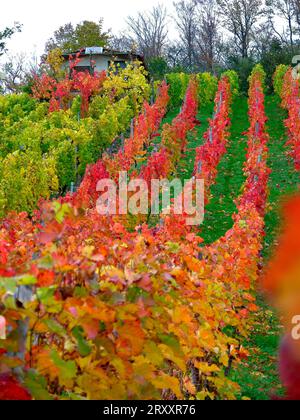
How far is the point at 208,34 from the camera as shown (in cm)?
4647

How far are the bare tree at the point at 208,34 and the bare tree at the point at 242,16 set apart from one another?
1.21 m

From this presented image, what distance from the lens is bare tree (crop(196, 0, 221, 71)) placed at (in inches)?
1790

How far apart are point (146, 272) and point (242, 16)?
147 feet

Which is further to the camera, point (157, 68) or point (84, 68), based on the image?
point (84, 68)

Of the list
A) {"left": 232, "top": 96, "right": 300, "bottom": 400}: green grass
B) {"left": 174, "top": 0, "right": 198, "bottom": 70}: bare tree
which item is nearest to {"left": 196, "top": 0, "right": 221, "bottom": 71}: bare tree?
{"left": 174, "top": 0, "right": 198, "bottom": 70}: bare tree

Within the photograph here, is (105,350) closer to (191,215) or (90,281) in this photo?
(90,281)

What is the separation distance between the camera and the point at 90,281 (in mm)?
2074

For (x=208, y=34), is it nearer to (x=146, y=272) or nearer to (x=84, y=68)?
(x=84, y=68)

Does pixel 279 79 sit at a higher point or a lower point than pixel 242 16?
lower

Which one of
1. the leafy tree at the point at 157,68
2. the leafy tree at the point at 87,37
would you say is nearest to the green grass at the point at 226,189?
the leafy tree at the point at 157,68

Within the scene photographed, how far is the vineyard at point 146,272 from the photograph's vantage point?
A: 1803mm

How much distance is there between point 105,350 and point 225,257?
437 cm

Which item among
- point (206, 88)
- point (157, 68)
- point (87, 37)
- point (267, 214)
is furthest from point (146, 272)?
point (87, 37)

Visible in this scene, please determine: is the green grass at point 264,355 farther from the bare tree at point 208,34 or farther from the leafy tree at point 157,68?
the bare tree at point 208,34
